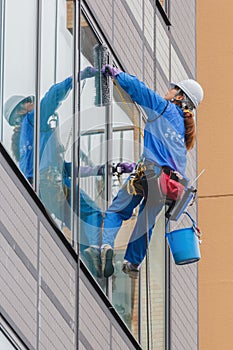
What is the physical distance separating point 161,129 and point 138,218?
861 mm

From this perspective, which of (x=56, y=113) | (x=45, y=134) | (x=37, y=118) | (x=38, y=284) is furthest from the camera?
(x=56, y=113)

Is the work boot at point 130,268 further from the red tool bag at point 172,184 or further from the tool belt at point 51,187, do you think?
the tool belt at point 51,187

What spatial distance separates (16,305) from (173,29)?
6718mm

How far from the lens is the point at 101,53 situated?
16.4 meters

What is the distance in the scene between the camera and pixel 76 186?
15477 millimetres

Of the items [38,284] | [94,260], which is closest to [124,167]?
[94,260]

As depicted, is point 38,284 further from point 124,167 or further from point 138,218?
point 124,167

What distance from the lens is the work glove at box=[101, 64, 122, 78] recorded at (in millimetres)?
15523

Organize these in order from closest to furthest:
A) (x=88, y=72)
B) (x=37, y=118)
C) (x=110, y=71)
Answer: (x=37, y=118), (x=110, y=71), (x=88, y=72)

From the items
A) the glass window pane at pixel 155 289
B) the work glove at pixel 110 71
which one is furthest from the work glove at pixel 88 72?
the glass window pane at pixel 155 289

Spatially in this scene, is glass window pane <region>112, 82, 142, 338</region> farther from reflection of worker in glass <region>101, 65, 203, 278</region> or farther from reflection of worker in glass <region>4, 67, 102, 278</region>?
reflection of worker in glass <region>4, 67, 102, 278</region>

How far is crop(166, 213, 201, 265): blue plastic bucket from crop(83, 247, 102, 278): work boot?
32.2 inches

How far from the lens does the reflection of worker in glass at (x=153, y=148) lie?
51.9ft

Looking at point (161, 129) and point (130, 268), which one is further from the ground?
point (161, 129)
